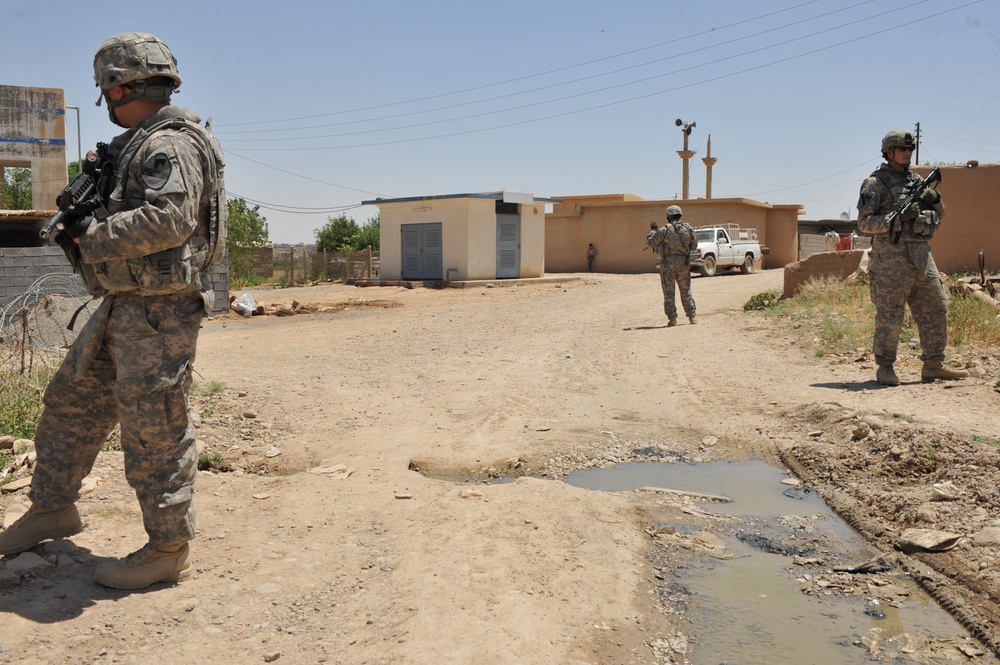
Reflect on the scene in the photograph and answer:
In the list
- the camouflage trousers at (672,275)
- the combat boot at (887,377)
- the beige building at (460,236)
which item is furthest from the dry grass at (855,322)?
the beige building at (460,236)

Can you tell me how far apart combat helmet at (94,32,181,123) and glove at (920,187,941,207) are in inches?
229

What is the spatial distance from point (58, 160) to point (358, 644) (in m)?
25.0

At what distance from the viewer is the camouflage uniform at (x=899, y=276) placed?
687 centimetres

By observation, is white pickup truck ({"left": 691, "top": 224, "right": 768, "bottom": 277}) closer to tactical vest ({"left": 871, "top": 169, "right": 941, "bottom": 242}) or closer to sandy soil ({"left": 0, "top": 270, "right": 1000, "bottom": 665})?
sandy soil ({"left": 0, "top": 270, "right": 1000, "bottom": 665})

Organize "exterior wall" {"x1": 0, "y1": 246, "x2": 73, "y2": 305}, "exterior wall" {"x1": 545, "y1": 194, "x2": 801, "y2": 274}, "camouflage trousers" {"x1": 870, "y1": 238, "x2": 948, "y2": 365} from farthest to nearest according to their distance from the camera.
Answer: "exterior wall" {"x1": 545, "y1": 194, "x2": 801, "y2": 274}
"exterior wall" {"x1": 0, "y1": 246, "x2": 73, "y2": 305}
"camouflage trousers" {"x1": 870, "y1": 238, "x2": 948, "y2": 365}

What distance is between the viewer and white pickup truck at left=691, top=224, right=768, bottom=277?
24750mm

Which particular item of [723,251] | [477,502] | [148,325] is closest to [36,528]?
[148,325]

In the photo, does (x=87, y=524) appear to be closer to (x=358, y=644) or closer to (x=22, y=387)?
(x=358, y=644)

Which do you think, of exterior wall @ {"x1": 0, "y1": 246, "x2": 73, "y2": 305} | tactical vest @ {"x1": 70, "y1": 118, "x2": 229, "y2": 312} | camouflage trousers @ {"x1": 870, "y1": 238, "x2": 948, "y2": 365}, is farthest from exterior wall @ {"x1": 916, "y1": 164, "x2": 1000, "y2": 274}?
tactical vest @ {"x1": 70, "y1": 118, "x2": 229, "y2": 312}

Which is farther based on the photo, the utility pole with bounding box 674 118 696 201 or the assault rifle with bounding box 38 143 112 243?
the utility pole with bounding box 674 118 696 201

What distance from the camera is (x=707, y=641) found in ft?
10.2

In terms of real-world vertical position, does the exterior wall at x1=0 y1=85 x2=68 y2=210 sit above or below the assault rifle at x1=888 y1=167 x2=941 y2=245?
above

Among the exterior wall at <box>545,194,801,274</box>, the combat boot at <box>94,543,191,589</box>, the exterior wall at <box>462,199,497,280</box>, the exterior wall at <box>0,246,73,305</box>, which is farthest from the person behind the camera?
the exterior wall at <box>545,194,801,274</box>

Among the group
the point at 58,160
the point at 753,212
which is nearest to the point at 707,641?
the point at 58,160
